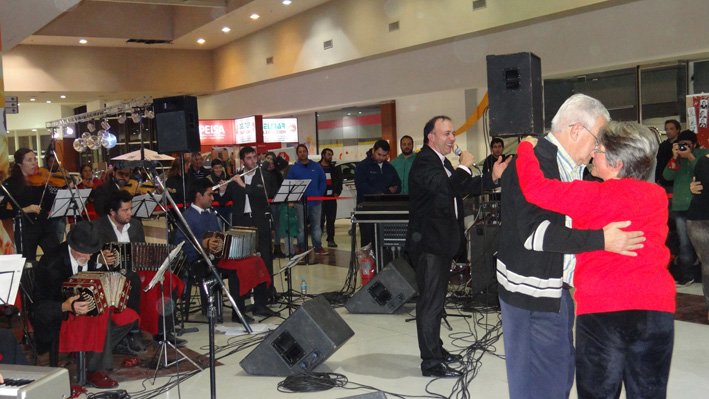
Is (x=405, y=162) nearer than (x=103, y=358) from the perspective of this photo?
No

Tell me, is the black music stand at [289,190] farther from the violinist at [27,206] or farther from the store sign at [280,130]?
the store sign at [280,130]

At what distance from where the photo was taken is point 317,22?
15.9 meters

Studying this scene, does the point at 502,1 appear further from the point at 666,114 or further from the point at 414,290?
the point at 414,290

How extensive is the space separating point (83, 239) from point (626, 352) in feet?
12.6

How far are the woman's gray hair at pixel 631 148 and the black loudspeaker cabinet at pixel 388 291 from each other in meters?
4.11

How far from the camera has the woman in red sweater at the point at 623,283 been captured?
2393 millimetres

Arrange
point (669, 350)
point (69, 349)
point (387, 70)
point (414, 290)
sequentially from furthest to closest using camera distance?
point (387, 70) → point (414, 290) → point (69, 349) → point (669, 350)

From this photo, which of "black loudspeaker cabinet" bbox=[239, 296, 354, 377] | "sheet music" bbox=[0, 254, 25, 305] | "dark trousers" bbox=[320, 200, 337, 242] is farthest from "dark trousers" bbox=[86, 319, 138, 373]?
"dark trousers" bbox=[320, 200, 337, 242]

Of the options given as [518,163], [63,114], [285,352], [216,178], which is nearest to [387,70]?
[216,178]

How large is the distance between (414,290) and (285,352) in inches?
77.6

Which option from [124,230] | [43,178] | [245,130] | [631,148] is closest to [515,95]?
[631,148]

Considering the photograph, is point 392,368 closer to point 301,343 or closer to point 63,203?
point 301,343

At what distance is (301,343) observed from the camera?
476cm

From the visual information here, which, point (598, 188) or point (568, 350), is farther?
point (568, 350)
